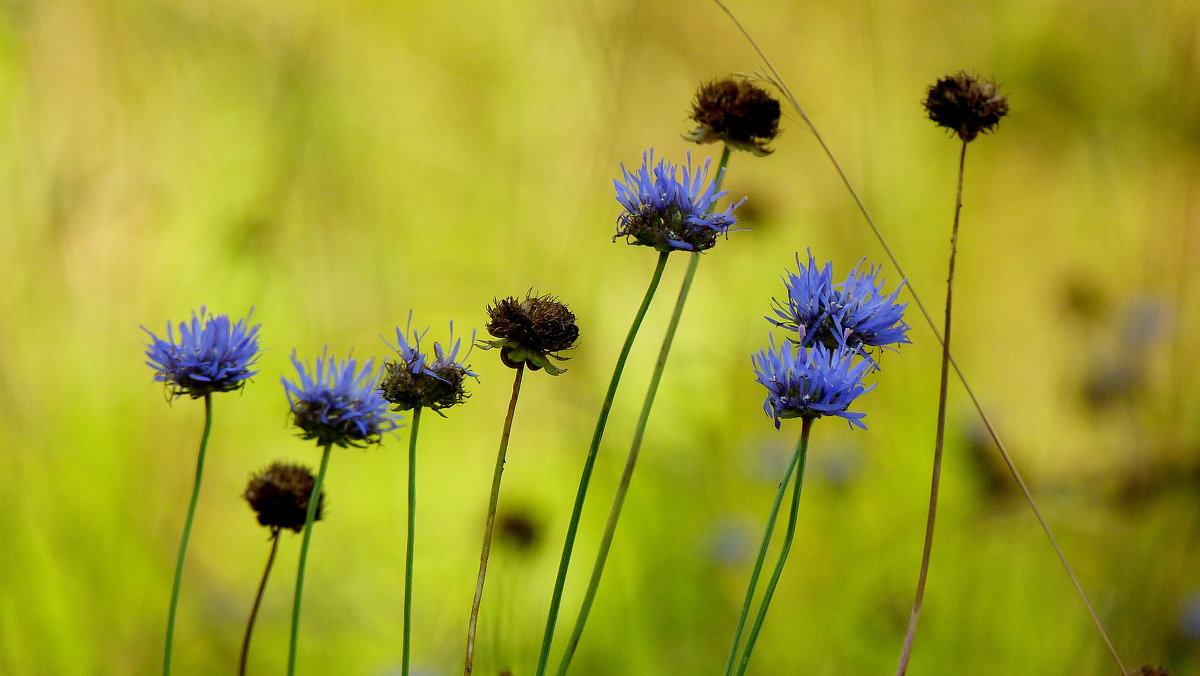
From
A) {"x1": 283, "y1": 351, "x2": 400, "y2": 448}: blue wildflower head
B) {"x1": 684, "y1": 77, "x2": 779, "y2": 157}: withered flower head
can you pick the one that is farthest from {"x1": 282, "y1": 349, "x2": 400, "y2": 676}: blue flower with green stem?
{"x1": 684, "y1": 77, "x2": 779, "y2": 157}: withered flower head

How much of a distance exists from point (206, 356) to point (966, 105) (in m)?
0.44

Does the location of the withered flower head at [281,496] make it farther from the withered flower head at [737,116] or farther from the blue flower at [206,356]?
the withered flower head at [737,116]

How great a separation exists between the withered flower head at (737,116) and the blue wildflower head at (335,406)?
31cm

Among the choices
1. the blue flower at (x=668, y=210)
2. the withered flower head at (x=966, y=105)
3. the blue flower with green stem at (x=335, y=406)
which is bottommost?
the blue flower with green stem at (x=335, y=406)

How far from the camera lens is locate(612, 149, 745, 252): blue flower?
562 mm

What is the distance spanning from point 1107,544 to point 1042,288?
24.9 inches

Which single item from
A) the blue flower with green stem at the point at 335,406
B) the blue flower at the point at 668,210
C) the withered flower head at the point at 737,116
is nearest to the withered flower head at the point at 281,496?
the blue flower with green stem at the point at 335,406

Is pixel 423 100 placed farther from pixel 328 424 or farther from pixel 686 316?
pixel 328 424

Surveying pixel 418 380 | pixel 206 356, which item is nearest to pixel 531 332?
pixel 418 380

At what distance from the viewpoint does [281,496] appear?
56 cm

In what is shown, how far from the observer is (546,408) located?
132 centimetres

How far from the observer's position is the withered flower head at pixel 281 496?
0.56 metres

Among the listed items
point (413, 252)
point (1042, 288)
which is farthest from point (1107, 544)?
point (413, 252)

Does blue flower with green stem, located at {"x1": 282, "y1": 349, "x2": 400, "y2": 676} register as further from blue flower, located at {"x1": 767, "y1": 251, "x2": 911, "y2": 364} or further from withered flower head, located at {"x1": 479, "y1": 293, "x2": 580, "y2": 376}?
blue flower, located at {"x1": 767, "y1": 251, "x2": 911, "y2": 364}
